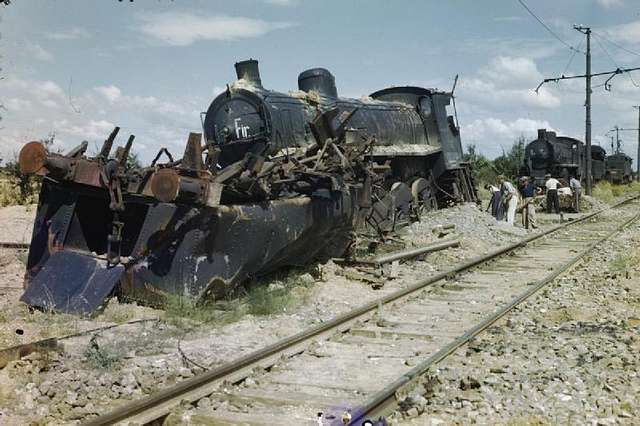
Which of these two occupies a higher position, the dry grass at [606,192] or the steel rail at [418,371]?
the dry grass at [606,192]

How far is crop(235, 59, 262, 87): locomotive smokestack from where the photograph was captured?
11.7m

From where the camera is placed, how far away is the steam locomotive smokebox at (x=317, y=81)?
543 inches

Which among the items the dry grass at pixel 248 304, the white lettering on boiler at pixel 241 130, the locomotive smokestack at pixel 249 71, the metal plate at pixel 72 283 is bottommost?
the dry grass at pixel 248 304

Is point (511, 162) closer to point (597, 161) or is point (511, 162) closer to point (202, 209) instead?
point (597, 161)

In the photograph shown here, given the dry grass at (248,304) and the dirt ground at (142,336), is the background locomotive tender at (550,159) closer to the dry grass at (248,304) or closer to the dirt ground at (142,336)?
the dirt ground at (142,336)

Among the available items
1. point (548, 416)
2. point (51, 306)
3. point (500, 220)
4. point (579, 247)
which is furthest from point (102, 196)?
point (500, 220)

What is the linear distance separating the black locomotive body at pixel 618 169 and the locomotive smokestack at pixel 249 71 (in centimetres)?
4368

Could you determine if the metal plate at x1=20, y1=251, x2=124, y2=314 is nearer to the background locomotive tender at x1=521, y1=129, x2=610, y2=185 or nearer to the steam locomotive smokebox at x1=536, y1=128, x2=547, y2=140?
the background locomotive tender at x1=521, y1=129, x2=610, y2=185

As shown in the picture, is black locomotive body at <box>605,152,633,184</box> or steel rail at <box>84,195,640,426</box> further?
black locomotive body at <box>605,152,633,184</box>

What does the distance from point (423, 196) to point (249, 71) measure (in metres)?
6.84

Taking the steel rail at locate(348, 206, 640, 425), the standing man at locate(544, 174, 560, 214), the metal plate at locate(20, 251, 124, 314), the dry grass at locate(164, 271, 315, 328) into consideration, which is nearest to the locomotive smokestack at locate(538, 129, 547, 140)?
the standing man at locate(544, 174, 560, 214)

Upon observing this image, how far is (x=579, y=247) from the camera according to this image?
14773 millimetres

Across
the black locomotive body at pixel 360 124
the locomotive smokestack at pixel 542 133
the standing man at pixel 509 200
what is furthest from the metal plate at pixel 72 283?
the locomotive smokestack at pixel 542 133

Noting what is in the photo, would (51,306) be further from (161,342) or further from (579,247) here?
(579,247)
